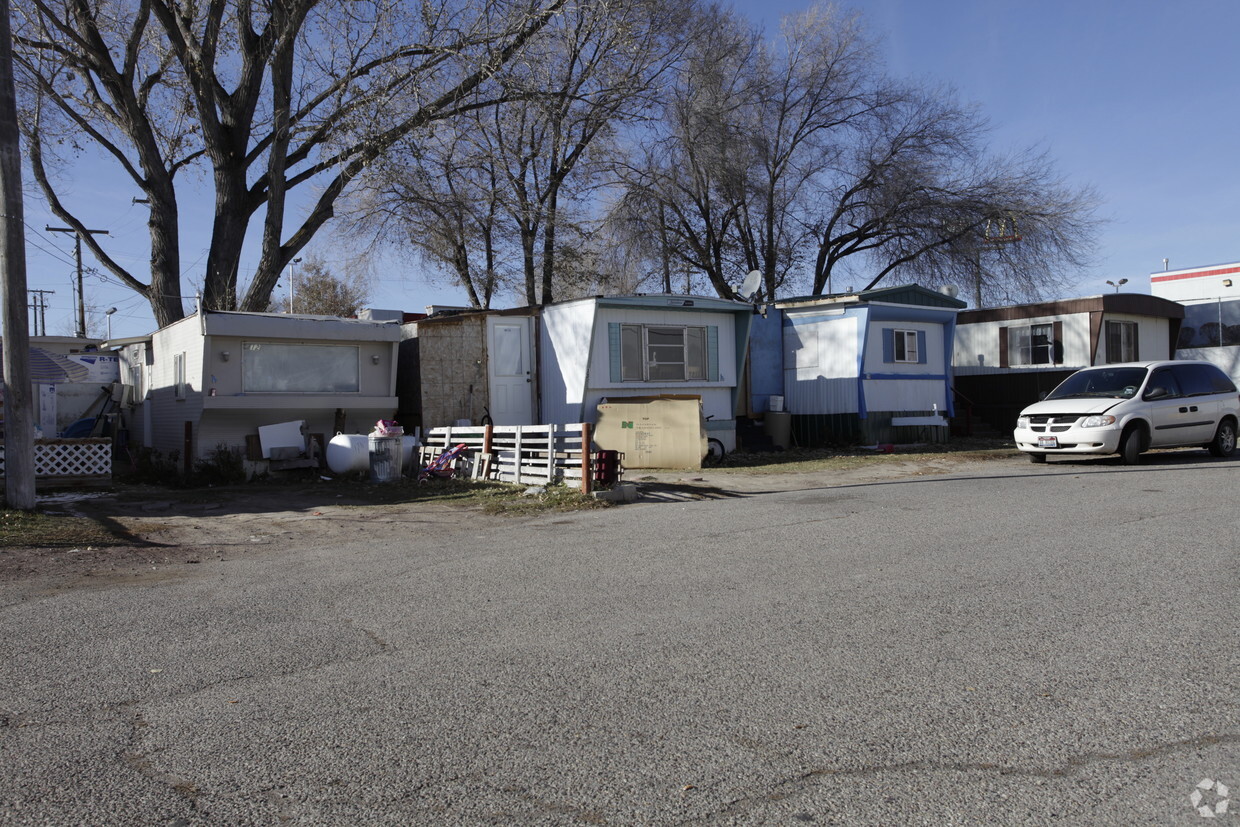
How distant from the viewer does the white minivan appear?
1464cm

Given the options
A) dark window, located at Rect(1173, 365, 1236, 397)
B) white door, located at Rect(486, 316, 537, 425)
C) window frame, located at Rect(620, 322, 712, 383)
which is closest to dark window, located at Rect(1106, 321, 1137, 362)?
dark window, located at Rect(1173, 365, 1236, 397)

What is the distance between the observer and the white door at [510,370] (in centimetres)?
1856

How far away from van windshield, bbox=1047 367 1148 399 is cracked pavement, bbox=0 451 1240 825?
7515mm

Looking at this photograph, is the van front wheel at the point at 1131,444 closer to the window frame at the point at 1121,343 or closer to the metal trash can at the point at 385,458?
the window frame at the point at 1121,343

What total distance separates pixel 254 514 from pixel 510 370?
24.4 feet

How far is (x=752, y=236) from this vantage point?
98.6ft

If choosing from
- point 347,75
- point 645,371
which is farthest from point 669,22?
point 645,371

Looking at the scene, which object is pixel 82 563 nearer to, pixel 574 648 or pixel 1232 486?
pixel 574 648

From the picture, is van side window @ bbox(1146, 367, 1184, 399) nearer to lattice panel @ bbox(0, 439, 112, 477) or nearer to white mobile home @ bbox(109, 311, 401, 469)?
white mobile home @ bbox(109, 311, 401, 469)

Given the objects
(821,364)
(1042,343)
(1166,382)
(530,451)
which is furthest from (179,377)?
(1042,343)

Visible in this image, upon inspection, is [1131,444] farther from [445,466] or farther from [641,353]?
[445,466]

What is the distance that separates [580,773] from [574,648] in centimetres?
166

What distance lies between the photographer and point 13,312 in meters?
11.4

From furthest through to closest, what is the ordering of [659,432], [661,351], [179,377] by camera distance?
[661,351] → [179,377] → [659,432]
